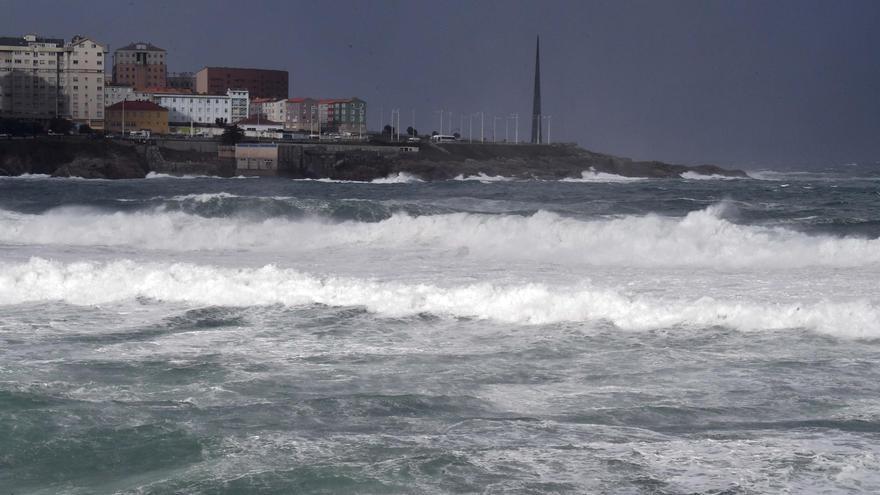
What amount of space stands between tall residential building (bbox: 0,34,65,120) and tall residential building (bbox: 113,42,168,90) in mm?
18386

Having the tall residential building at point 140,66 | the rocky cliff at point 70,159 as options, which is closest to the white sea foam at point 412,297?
the rocky cliff at point 70,159

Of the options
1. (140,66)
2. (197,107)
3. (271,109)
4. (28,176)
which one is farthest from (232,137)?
(140,66)

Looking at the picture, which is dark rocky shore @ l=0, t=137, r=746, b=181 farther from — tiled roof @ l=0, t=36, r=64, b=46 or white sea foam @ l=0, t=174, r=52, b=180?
tiled roof @ l=0, t=36, r=64, b=46

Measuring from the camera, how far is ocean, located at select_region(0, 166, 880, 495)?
864 cm

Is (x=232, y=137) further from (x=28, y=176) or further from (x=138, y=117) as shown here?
(x=138, y=117)

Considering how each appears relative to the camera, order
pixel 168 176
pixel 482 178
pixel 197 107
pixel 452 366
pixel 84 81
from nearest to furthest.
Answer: pixel 452 366 → pixel 168 176 → pixel 482 178 → pixel 84 81 → pixel 197 107

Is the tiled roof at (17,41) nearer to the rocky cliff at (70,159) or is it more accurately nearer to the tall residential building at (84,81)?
the tall residential building at (84,81)

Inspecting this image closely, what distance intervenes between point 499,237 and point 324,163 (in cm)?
4881

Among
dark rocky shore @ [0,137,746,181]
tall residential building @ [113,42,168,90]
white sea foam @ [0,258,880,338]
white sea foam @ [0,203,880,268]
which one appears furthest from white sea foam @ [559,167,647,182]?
tall residential building @ [113,42,168,90]

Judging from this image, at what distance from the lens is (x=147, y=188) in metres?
53.4

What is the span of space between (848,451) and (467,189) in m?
45.1

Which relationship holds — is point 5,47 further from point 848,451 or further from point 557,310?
point 848,451

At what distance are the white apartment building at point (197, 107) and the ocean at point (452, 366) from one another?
3282 inches

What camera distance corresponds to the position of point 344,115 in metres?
112
